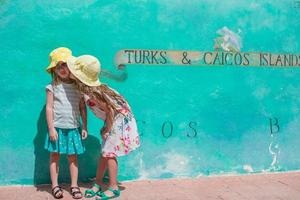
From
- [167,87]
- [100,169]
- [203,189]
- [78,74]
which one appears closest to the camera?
[78,74]

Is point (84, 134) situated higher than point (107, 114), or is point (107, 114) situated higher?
point (107, 114)

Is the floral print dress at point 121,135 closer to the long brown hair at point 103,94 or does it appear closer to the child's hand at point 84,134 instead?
the long brown hair at point 103,94

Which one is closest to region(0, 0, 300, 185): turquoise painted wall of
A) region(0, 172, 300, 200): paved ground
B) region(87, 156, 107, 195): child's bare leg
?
region(0, 172, 300, 200): paved ground

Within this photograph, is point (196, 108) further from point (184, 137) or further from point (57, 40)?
point (57, 40)

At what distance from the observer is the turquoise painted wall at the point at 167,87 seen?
4.66 meters

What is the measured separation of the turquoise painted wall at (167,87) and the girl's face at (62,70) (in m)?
0.40

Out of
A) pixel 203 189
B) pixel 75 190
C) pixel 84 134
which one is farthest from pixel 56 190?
pixel 203 189

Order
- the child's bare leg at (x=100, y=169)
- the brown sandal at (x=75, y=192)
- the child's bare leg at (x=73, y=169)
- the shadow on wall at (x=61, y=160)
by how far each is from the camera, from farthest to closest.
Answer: the shadow on wall at (x=61, y=160) → the child's bare leg at (x=100, y=169) → the child's bare leg at (x=73, y=169) → the brown sandal at (x=75, y=192)

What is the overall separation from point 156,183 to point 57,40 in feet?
6.34

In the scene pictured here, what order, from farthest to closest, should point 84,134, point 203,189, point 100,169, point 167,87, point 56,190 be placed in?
point 167,87, point 203,189, point 100,169, point 84,134, point 56,190

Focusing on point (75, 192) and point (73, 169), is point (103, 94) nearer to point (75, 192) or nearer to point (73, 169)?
point (73, 169)

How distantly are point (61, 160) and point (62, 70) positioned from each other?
3.50 feet

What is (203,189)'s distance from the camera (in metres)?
4.78

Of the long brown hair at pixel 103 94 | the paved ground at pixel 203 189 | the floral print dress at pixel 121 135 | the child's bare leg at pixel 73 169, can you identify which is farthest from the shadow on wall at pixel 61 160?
the long brown hair at pixel 103 94
